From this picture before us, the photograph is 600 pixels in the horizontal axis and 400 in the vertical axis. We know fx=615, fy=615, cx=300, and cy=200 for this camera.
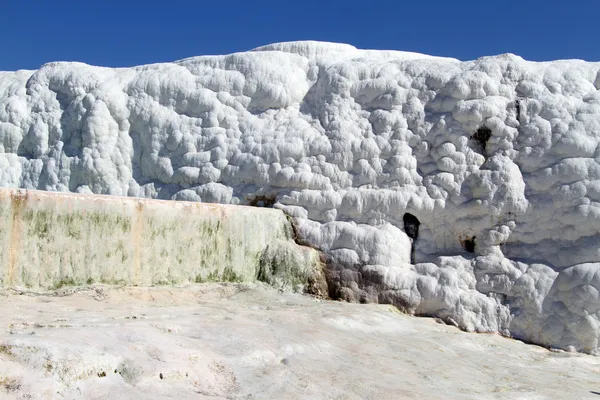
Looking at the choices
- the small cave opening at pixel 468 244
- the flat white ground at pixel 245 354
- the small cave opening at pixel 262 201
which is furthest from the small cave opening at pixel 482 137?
the small cave opening at pixel 262 201

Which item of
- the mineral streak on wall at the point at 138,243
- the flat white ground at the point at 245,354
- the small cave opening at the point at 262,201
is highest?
the small cave opening at the point at 262,201

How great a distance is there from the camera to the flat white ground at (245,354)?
2.99m

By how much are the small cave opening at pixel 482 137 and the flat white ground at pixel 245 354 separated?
2.20 m

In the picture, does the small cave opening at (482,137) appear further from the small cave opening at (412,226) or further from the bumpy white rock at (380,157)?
the small cave opening at (412,226)

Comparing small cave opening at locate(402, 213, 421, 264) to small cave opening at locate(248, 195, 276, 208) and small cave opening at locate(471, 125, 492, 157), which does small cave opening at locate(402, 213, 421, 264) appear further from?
small cave opening at locate(248, 195, 276, 208)

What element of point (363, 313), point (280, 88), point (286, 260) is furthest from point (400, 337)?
point (280, 88)

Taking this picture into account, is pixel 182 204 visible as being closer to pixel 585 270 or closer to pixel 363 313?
pixel 363 313

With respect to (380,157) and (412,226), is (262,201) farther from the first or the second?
(412,226)

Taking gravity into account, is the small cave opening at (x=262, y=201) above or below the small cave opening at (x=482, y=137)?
below

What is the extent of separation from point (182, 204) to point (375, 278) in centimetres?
223

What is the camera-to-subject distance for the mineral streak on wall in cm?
511

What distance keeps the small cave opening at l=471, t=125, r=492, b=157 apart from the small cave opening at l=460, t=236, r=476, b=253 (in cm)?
102

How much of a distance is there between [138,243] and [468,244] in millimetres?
3533

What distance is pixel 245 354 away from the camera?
3.79 m
